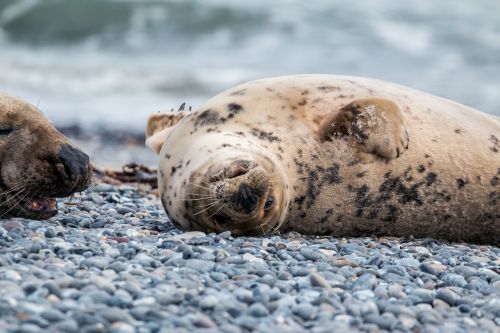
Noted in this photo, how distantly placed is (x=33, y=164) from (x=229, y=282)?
5.15 ft

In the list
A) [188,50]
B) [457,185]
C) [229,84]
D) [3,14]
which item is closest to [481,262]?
[457,185]

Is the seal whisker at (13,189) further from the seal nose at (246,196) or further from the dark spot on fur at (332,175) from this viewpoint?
the dark spot on fur at (332,175)

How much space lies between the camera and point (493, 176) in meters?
5.37

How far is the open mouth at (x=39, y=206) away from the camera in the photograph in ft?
16.2

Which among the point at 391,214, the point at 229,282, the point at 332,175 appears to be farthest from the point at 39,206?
the point at 391,214

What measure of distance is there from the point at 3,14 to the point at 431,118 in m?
16.2

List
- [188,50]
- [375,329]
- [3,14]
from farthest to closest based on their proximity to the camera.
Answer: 1. [3,14]
2. [188,50]
3. [375,329]

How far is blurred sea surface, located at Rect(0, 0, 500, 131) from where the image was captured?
1492 centimetres

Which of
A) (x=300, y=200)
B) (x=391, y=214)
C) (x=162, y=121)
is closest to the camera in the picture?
(x=300, y=200)

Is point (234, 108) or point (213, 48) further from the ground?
point (213, 48)

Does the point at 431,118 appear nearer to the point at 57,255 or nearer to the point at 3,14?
the point at 57,255

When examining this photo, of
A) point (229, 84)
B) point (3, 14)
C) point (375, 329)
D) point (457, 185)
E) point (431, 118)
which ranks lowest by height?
point (375, 329)

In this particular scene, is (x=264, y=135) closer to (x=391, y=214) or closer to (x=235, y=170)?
(x=235, y=170)

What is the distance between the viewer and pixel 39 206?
5.00 metres
